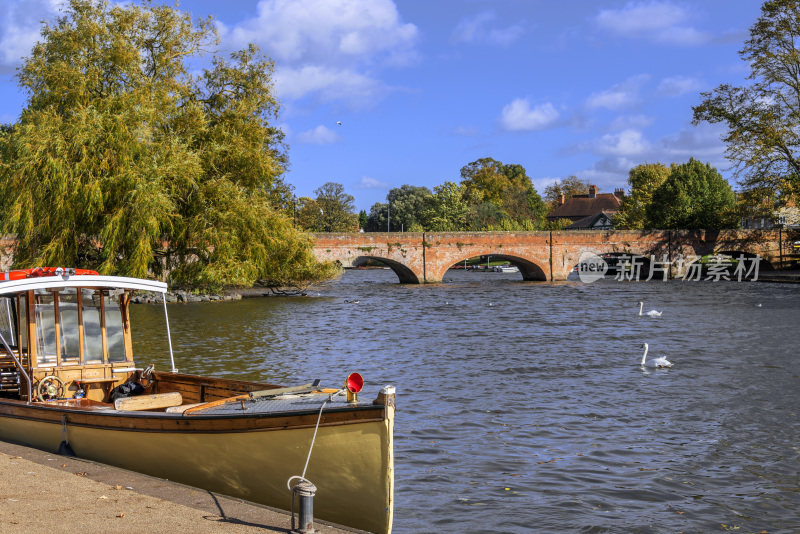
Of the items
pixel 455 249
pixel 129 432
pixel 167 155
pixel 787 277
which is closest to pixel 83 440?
pixel 129 432

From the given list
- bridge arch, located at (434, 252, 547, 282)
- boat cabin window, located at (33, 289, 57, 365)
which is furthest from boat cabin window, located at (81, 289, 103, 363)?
bridge arch, located at (434, 252, 547, 282)

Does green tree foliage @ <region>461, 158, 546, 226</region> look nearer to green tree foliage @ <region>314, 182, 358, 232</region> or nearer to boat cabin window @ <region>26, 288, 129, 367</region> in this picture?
green tree foliage @ <region>314, 182, 358, 232</region>

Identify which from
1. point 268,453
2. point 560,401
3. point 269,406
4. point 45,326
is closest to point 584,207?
point 560,401

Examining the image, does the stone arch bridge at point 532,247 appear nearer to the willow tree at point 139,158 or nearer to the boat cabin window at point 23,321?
the willow tree at point 139,158

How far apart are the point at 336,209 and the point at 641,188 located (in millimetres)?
40192

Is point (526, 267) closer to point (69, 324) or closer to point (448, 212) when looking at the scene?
point (448, 212)

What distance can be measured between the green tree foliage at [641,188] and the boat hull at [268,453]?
73.9 metres

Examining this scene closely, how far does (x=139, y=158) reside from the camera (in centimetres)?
2830

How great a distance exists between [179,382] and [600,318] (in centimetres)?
2168

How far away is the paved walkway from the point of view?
666 centimetres

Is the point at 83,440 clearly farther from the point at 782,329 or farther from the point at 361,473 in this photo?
the point at 782,329

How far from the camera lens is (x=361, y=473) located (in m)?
7.20

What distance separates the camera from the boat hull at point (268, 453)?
23.2 feet

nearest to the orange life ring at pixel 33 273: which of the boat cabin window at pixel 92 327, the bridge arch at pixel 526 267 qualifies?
the boat cabin window at pixel 92 327
